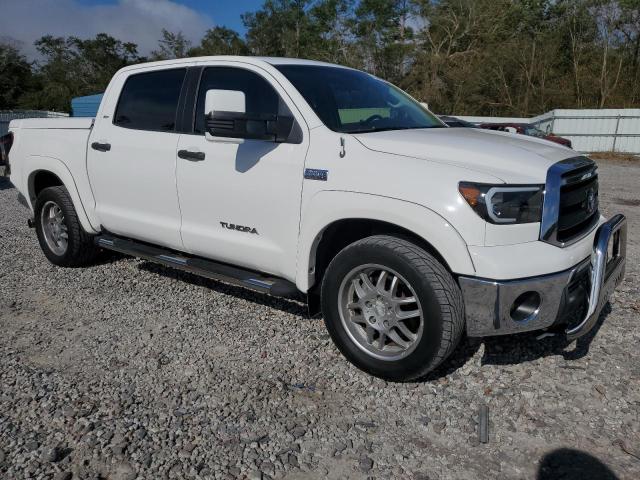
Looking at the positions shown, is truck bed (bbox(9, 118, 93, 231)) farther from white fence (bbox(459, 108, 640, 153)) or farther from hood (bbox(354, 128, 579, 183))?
white fence (bbox(459, 108, 640, 153))

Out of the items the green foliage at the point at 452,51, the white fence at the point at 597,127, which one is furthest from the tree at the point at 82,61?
the white fence at the point at 597,127

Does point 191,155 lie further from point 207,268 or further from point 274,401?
point 274,401

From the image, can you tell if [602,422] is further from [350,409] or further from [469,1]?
[469,1]

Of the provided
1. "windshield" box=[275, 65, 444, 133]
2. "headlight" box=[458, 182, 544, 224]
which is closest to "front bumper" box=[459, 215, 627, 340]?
"headlight" box=[458, 182, 544, 224]

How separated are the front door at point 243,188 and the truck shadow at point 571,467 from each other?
6.09 ft

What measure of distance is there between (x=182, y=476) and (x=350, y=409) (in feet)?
3.28

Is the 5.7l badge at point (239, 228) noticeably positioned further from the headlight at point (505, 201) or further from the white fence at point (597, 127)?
the white fence at point (597, 127)

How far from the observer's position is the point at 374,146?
328 cm

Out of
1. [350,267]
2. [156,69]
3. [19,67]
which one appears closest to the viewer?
[350,267]

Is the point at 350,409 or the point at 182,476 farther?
the point at 350,409

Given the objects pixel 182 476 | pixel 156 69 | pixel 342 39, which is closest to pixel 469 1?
pixel 342 39

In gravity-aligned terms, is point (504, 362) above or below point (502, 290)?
below

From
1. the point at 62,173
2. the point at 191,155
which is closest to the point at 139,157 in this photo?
the point at 191,155

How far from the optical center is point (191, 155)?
406 centimetres
